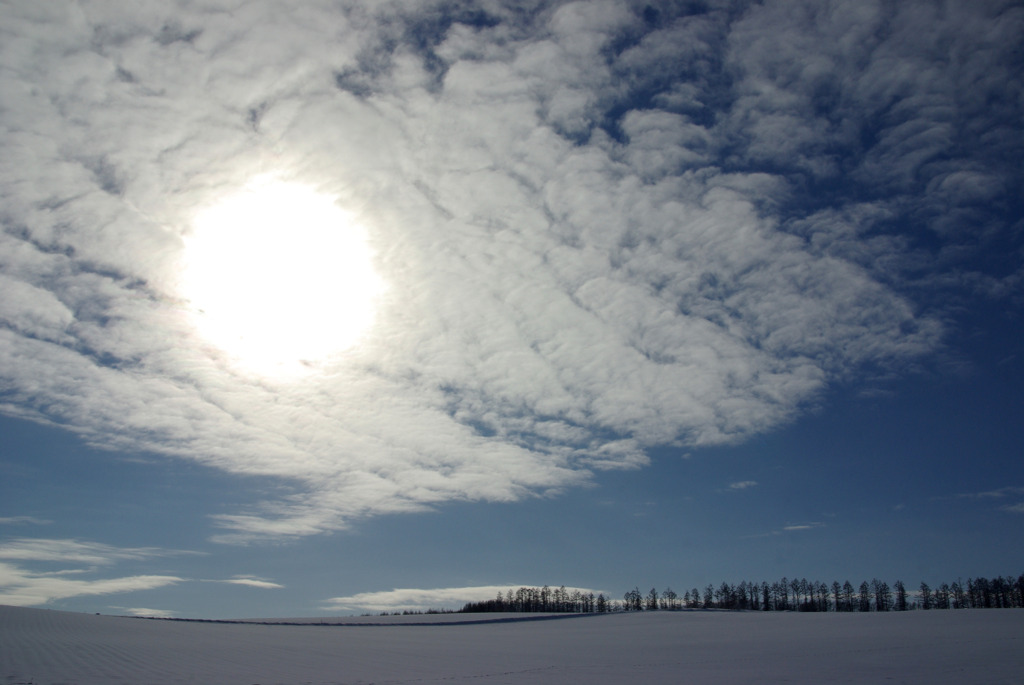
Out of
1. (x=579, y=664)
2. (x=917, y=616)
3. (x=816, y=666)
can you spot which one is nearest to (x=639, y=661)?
(x=579, y=664)

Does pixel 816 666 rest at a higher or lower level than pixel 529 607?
higher

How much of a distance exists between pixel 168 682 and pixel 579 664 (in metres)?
14.1

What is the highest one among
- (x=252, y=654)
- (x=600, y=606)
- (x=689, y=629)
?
(x=252, y=654)

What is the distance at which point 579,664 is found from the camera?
22875 mm

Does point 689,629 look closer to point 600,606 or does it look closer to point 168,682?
point 168,682

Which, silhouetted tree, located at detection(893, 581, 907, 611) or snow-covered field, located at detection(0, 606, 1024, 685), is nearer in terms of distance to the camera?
snow-covered field, located at detection(0, 606, 1024, 685)

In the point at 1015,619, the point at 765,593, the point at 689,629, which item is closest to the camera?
the point at 1015,619

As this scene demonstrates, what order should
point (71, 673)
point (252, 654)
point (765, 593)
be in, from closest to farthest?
point (71, 673)
point (252, 654)
point (765, 593)

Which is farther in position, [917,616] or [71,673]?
[917,616]

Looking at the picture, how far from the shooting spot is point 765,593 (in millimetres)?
156500

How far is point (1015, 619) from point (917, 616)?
8.25 meters

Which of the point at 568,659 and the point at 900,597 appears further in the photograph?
the point at 900,597

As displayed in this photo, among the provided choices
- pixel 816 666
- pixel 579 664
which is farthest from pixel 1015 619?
pixel 579 664

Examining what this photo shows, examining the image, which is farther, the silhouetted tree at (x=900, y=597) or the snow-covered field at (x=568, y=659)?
the silhouetted tree at (x=900, y=597)
